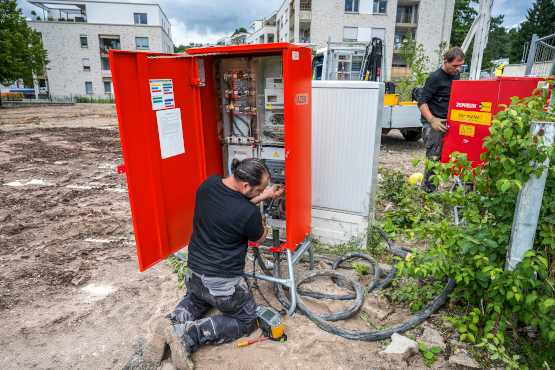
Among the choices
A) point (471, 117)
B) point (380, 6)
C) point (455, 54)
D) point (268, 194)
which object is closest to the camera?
point (268, 194)

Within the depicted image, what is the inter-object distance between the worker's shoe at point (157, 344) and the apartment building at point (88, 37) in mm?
35576

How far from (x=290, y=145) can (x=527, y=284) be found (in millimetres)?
1862

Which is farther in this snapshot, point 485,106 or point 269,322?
point 485,106

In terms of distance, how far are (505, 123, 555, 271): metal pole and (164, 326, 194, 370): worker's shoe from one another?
227 cm

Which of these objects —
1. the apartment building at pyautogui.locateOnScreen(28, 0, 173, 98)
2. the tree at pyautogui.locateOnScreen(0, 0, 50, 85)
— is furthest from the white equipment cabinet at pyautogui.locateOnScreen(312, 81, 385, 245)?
the apartment building at pyautogui.locateOnScreen(28, 0, 173, 98)

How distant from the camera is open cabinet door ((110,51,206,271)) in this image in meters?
2.74

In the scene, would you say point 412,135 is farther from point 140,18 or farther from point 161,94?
point 140,18

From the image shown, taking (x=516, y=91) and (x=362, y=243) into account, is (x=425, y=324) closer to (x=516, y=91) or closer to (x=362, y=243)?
(x=362, y=243)

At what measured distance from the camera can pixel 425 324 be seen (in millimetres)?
2682

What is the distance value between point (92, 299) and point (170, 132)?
1.73m

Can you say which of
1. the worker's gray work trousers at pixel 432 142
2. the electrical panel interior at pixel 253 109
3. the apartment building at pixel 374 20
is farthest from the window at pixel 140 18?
the worker's gray work trousers at pixel 432 142

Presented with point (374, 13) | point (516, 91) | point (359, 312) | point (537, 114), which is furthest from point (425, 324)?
point (374, 13)

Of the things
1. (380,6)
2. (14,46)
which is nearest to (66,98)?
(14,46)

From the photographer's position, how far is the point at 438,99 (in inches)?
185
